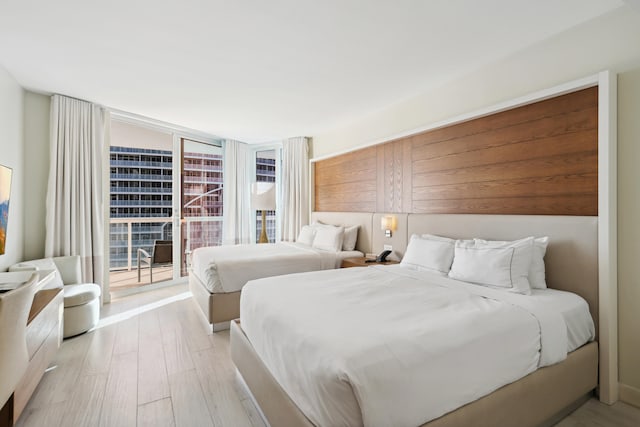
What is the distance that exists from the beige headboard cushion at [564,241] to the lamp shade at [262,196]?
3.61 m

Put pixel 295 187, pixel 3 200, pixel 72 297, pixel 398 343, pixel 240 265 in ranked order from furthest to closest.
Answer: pixel 295 187
pixel 240 265
pixel 72 297
pixel 3 200
pixel 398 343

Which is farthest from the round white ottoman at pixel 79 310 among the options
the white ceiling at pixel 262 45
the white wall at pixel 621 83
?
the white wall at pixel 621 83

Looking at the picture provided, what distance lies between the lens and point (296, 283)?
224 cm

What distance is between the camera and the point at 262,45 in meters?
2.43

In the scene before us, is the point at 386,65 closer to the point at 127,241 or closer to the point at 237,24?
the point at 237,24

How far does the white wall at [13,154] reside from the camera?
2.82m

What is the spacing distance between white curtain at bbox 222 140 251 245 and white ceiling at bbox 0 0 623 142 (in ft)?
6.51

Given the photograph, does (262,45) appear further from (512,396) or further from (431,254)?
(512,396)

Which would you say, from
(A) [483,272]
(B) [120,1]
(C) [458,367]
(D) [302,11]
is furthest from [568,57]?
(B) [120,1]

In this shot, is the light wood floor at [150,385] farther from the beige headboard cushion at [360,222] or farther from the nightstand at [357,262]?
the beige headboard cushion at [360,222]

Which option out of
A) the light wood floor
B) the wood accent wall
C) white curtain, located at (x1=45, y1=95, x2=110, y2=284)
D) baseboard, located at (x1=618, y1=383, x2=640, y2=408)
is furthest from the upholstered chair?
baseboard, located at (x1=618, y1=383, x2=640, y2=408)

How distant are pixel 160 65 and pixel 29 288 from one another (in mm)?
2132

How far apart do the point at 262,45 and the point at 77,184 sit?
292 cm

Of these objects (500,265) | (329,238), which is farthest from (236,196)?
(500,265)
